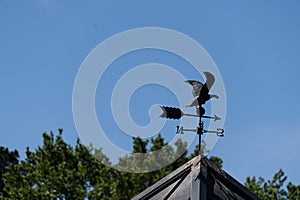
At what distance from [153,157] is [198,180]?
14.6 metres

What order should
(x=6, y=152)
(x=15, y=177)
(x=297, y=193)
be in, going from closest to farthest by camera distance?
1. (x=297, y=193)
2. (x=15, y=177)
3. (x=6, y=152)

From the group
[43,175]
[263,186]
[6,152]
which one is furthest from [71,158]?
[6,152]

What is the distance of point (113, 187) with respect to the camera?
17422 millimetres

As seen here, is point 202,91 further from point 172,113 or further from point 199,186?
point 199,186

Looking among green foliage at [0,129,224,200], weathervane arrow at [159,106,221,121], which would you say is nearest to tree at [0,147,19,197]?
green foliage at [0,129,224,200]

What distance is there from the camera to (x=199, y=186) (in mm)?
3670

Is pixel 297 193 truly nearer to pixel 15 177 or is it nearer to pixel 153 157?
pixel 153 157

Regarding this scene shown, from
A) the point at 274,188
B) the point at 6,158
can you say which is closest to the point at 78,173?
the point at 274,188

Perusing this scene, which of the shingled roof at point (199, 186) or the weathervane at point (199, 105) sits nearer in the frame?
the shingled roof at point (199, 186)

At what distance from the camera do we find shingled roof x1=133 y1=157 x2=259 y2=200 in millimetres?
3697

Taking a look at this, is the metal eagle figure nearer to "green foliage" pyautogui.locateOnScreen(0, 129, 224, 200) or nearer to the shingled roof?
the shingled roof

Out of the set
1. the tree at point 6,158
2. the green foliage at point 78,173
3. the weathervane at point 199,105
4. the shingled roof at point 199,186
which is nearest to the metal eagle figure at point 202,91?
the weathervane at point 199,105

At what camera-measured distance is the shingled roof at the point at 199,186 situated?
3.70m

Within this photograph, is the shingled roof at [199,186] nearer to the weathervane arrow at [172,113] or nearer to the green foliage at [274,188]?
the weathervane arrow at [172,113]
